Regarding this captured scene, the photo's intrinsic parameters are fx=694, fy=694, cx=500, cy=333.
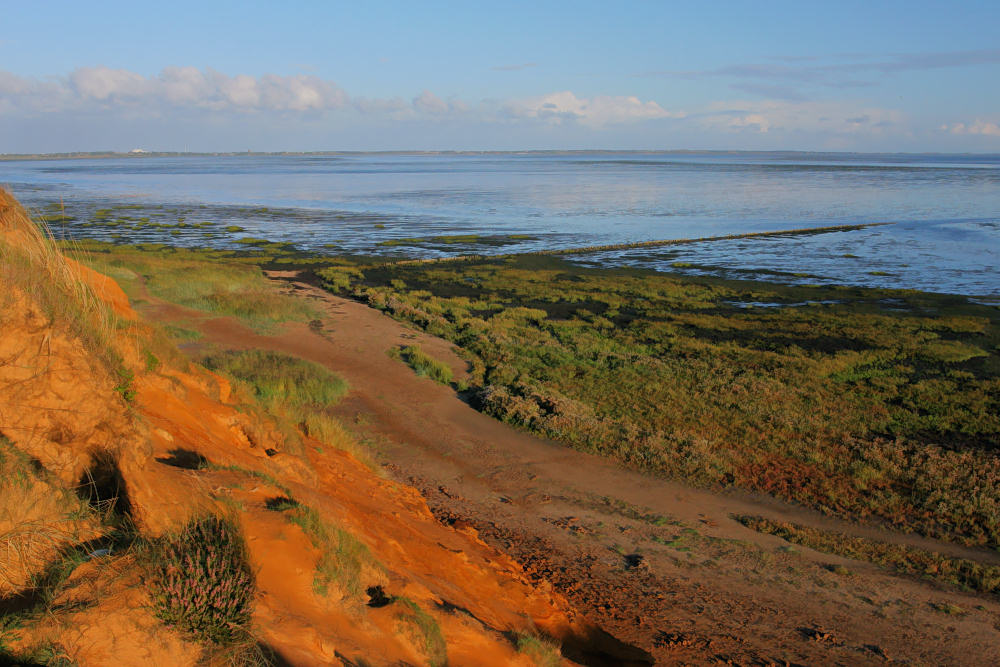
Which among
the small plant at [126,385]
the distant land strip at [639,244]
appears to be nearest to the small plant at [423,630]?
the small plant at [126,385]

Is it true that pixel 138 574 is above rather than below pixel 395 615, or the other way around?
above

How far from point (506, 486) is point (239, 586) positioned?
8611mm

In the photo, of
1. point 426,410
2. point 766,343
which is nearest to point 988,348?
point 766,343

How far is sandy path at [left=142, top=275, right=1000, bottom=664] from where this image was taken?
340 inches

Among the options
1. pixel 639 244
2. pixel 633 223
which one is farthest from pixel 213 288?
pixel 633 223

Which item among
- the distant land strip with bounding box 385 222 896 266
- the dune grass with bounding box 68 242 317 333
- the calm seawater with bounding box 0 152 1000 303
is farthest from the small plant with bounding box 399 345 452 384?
the distant land strip with bounding box 385 222 896 266

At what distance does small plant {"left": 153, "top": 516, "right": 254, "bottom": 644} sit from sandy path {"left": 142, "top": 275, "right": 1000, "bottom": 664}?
522 cm

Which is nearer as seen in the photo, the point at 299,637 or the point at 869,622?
the point at 299,637

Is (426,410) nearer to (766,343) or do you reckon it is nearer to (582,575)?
(582,575)

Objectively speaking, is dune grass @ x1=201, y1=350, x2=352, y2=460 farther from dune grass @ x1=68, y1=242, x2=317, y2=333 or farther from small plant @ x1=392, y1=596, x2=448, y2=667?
small plant @ x1=392, y1=596, x2=448, y2=667

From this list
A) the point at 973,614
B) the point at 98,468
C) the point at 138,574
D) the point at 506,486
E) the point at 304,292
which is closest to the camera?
the point at 138,574

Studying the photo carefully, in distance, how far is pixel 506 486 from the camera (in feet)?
43.3

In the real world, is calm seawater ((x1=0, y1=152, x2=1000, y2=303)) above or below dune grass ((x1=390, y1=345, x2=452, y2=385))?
above

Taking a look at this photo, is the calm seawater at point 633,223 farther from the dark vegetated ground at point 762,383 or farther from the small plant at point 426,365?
the small plant at point 426,365
